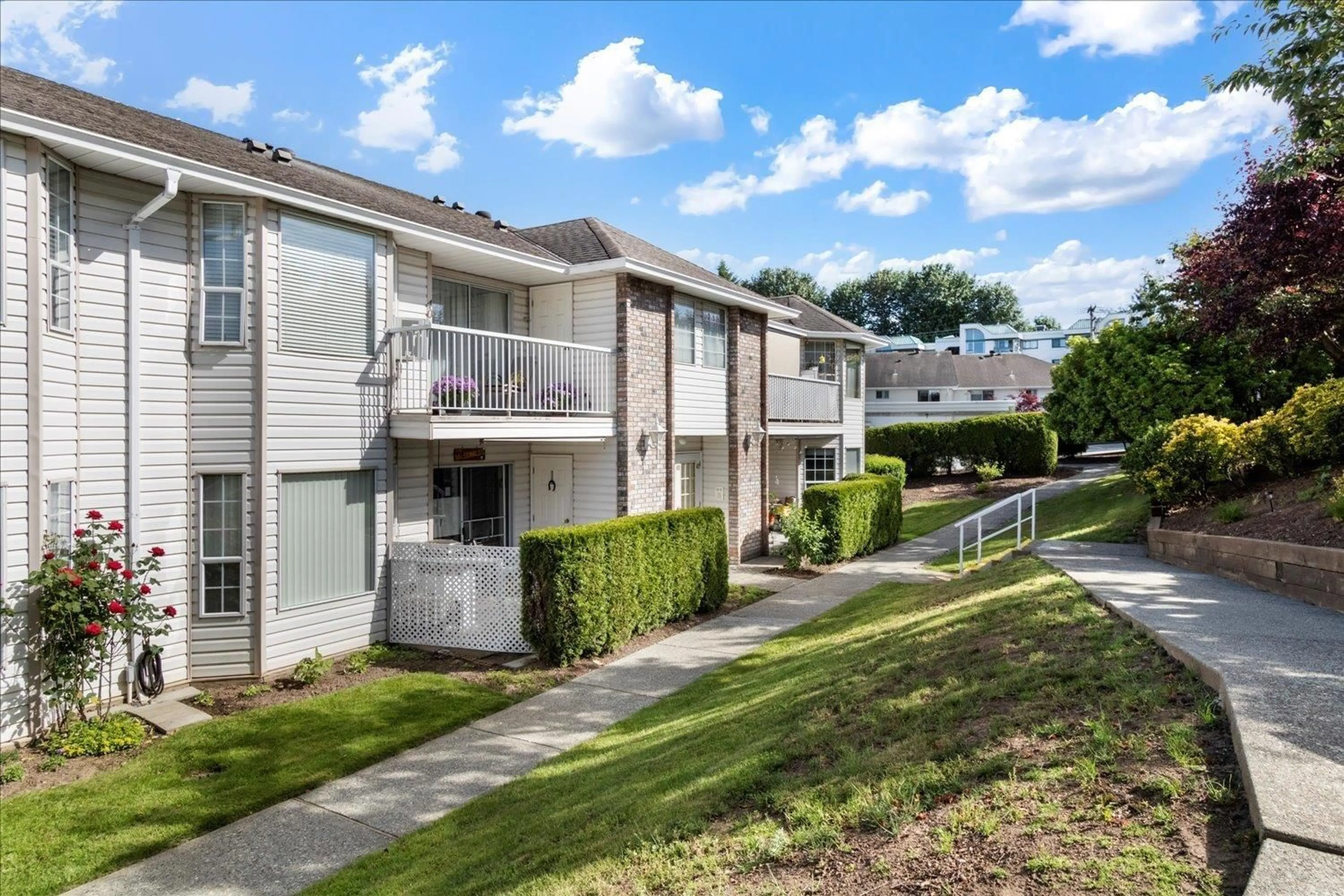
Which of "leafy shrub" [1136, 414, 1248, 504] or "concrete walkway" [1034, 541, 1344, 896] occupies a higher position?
"leafy shrub" [1136, 414, 1248, 504]

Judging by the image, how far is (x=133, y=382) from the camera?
809 centimetres

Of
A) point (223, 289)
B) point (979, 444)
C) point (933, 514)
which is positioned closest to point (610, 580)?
point (223, 289)

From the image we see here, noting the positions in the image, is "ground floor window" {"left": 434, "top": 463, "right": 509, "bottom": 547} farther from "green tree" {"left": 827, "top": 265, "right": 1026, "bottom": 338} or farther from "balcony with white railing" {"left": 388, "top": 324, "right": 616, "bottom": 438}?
"green tree" {"left": 827, "top": 265, "right": 1026, "bottom": 338}

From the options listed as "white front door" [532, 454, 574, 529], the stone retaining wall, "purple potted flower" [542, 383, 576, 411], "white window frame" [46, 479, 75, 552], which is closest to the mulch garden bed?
the stone retaining wall

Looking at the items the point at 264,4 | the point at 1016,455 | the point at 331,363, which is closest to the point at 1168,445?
the point at 331,363

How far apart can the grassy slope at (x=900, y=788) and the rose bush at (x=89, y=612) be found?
14.1 ft

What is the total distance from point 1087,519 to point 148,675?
17628mm

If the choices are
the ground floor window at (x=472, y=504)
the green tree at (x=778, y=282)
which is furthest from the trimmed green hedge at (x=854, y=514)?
the green tree at (x=778, y=282)

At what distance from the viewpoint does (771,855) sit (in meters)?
3.53

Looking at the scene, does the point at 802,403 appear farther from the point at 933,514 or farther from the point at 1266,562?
the point at 1266,562

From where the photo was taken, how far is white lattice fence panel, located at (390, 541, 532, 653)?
10.0 metres

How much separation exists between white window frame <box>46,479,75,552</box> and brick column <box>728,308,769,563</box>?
11.3 meters

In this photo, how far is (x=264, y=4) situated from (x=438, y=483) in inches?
301

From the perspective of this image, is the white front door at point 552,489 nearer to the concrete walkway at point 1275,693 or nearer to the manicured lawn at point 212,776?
the manicured lawn at point 212,776
